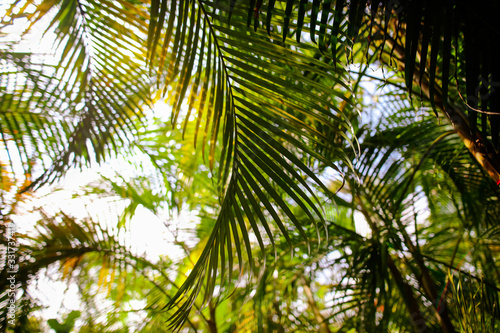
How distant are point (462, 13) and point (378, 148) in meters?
0.64

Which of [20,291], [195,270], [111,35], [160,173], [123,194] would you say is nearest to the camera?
[195,270]

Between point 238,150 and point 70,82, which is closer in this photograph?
point 238,150

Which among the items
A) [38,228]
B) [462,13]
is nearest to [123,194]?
[38,228]

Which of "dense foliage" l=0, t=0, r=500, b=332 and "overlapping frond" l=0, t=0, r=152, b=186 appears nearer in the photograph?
"dense foliage" l=0, t=0, r=500, b=332

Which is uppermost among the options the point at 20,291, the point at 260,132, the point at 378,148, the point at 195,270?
the point at 260,132

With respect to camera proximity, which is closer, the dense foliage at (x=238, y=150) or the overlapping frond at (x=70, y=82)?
the dense foliage at (x=238, y=150)

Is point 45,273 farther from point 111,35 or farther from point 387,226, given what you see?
point 387,226

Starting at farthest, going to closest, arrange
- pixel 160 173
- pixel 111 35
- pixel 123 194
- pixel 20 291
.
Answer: pixel 160 173 < pixel 123 194 < pixel 20 291 < pixel 111 35

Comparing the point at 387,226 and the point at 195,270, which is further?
the point at 387,226

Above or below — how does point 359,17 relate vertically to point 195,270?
above

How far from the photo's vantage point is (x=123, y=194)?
139 cm

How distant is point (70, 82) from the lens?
985mm

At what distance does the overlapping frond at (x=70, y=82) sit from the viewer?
2.94 ft

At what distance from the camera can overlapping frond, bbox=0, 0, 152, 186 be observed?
897 mm
